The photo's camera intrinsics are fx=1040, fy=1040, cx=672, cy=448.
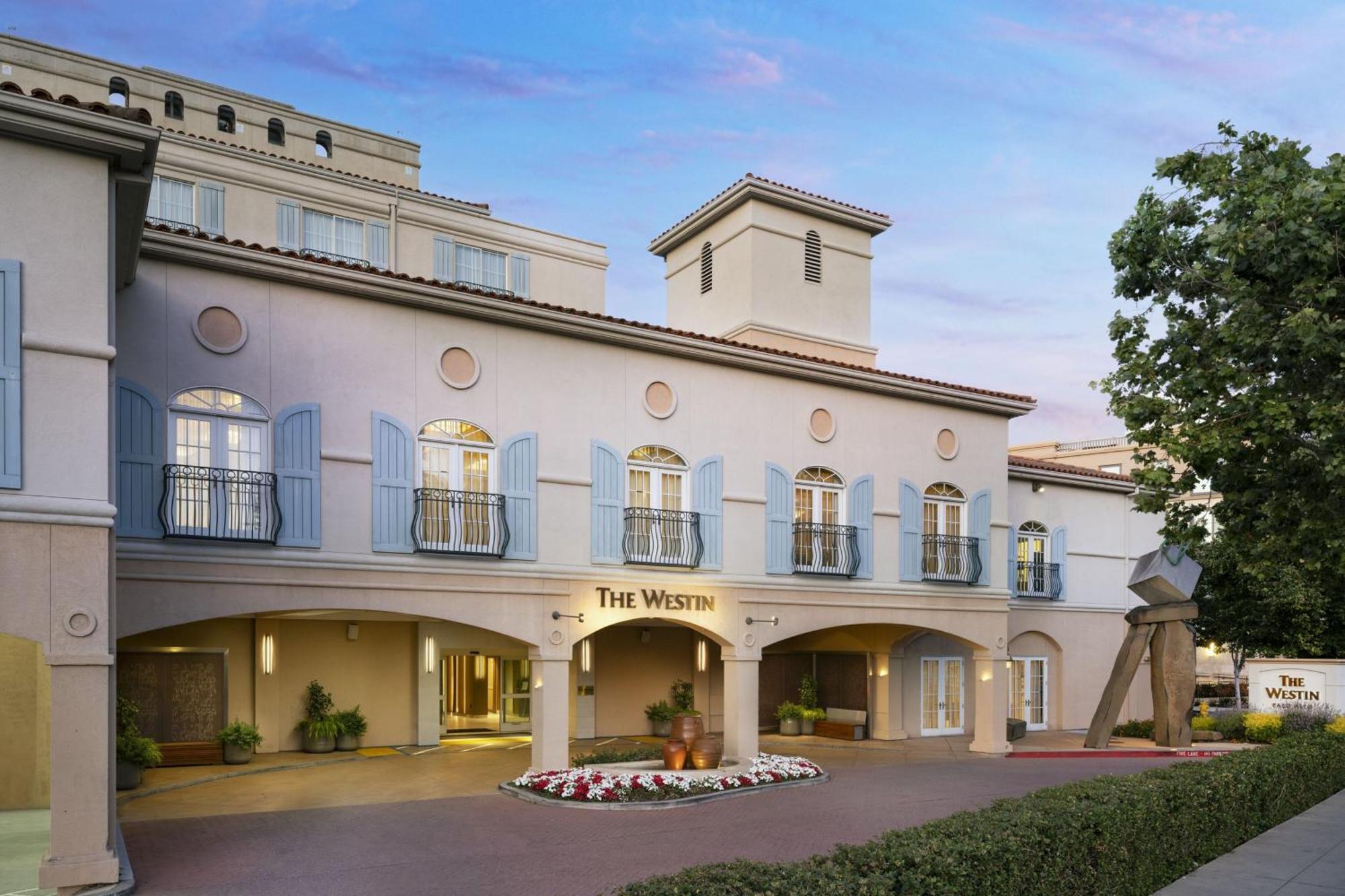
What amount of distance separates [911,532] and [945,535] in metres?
1.15

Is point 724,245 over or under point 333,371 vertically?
over

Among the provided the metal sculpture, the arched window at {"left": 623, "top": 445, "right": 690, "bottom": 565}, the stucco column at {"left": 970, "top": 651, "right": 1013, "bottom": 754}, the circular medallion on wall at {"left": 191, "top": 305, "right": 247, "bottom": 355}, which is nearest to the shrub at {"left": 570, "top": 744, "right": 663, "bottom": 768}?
the arched window at {"left": 623, "top": 445, "right": 690, "bottom": 565}

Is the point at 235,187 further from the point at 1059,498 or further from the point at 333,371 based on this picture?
the point at 1059,498

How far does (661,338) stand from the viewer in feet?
59.2

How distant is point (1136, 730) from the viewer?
2438cm

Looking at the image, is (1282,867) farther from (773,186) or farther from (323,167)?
(323,167)

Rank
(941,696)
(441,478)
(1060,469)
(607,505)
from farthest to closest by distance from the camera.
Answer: (1060,469) < (941,696) < (607,505) < (441,478)

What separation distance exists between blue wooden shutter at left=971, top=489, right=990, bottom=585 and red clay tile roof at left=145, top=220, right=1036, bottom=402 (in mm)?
2219

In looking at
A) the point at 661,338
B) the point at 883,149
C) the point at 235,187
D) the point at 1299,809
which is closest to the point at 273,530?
the point at 661,338

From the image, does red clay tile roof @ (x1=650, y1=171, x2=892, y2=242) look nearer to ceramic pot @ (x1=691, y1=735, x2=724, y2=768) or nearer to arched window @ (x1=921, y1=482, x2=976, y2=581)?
arched window @ (x1=921, y1=482, x2=976, y2=581)

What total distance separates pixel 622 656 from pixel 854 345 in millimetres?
9216

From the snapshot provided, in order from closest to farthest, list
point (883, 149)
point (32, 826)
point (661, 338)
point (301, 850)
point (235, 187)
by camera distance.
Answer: point (301, 850) → point (32, 826) → point (661, 338) → point (883, 149) → point (235, 187)

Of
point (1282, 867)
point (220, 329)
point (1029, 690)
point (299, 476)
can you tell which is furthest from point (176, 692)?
point (1029, 690)

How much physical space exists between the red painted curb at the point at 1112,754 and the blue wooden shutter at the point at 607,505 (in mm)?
10296
